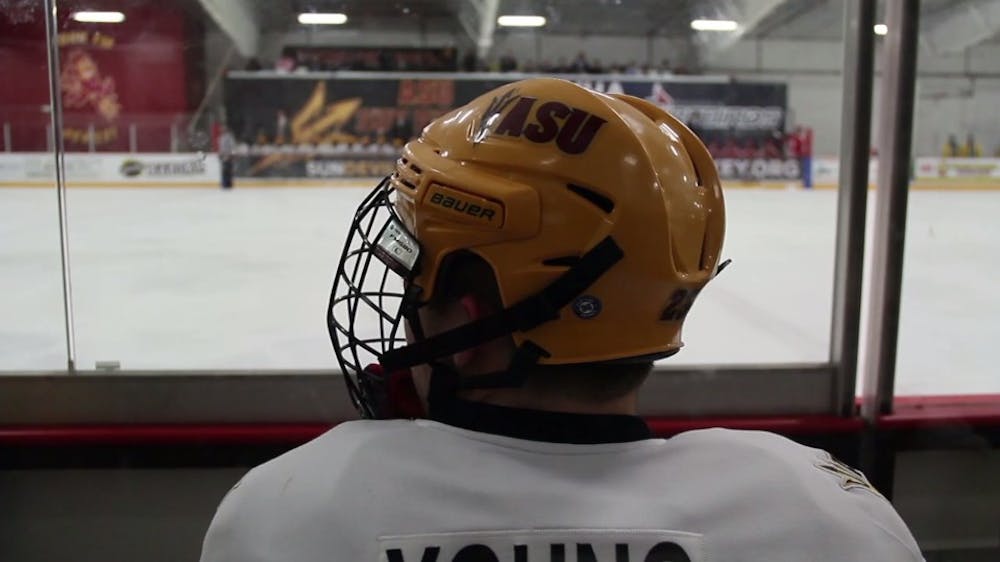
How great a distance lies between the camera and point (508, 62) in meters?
4.94

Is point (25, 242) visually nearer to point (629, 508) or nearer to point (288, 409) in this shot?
point (288, 409)

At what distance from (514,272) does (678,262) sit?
13 cm

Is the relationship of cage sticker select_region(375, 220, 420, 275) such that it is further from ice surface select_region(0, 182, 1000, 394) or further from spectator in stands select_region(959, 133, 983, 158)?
spectator in stands select_region(959, 133, 983, 158)

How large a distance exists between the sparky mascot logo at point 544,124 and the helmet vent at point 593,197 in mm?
26

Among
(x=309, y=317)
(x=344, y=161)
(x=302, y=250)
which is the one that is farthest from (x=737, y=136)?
(x=309, y=317)

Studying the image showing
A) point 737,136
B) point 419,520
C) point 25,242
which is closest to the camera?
point 419,520

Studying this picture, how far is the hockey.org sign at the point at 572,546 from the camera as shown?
509mm

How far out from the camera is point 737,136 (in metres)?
6.98

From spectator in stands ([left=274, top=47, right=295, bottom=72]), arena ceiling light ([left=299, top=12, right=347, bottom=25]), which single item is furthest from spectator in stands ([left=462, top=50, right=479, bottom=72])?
arena ceiling light ([left=299, top=12, right=347, bottom=25])

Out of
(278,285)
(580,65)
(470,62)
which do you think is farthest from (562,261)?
(580,65)

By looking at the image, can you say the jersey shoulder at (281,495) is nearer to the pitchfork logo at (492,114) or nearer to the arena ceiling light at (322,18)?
the pitchfork logo at (492,114)

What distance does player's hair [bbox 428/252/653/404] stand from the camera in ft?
2.00

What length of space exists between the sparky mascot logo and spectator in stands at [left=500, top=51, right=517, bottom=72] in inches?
159

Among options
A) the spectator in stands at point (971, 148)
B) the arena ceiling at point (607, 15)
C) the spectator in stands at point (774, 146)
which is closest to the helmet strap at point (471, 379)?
the arena ceiling at point (607, 15)
